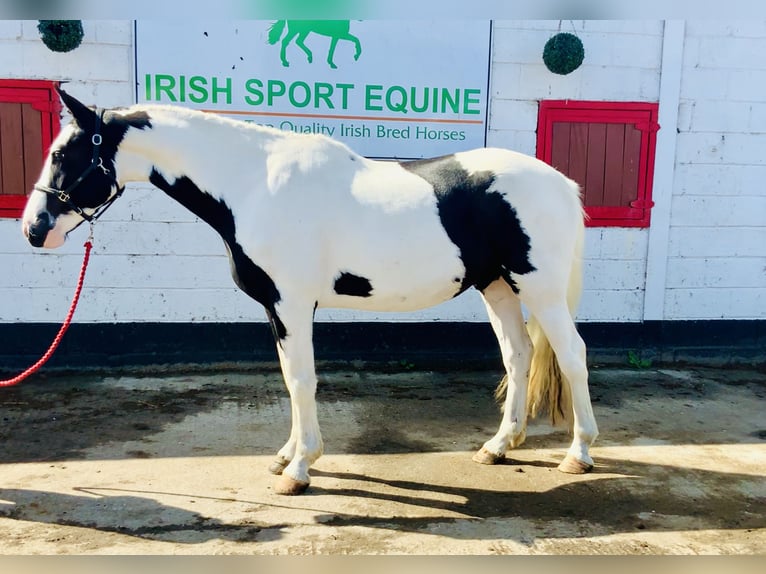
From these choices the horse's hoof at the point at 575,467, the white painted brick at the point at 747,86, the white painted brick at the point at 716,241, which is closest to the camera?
the horse's hoof at the point at 575,467

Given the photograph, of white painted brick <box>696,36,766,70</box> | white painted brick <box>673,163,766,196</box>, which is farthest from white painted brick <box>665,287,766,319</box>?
white painted brick <box>696,36,766,70</box>

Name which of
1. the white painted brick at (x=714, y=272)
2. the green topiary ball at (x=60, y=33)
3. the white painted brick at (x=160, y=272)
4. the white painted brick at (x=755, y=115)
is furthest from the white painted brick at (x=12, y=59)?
the white painted brick at (x=755, y=115)

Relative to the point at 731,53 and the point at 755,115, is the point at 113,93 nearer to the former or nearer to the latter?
the point at 731,53

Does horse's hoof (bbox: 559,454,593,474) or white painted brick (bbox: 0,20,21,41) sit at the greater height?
white painted brick (bbox: 0,20,21,41)

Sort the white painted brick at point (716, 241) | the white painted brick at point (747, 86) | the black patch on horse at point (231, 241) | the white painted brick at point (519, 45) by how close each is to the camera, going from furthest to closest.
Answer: the white painted brick at point (716, 241) → the white painted brick at point (747, 86) → the white painted brick at point (519, 45) → the black patch on horse at point (231, 241)

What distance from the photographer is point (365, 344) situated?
17.3 feet

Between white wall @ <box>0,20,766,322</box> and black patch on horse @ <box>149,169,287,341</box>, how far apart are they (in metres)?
2.05

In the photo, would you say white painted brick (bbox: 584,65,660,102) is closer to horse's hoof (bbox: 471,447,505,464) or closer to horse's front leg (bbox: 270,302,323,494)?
horse's hoof (bbox: 471,447,505,464)

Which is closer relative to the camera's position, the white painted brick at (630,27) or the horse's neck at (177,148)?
the horse's neck at (177,148)

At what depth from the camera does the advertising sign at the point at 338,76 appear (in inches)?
192

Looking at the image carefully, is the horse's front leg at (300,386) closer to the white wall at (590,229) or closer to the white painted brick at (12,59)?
the white wall at (590,229)

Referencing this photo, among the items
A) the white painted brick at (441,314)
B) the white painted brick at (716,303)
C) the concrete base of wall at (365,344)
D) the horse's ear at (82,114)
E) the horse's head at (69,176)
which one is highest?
the horse's ear at (82,114)

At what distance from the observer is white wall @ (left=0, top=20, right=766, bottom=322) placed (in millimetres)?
4887

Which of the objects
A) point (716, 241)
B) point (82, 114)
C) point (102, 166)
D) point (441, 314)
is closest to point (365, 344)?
point (441, 314)
